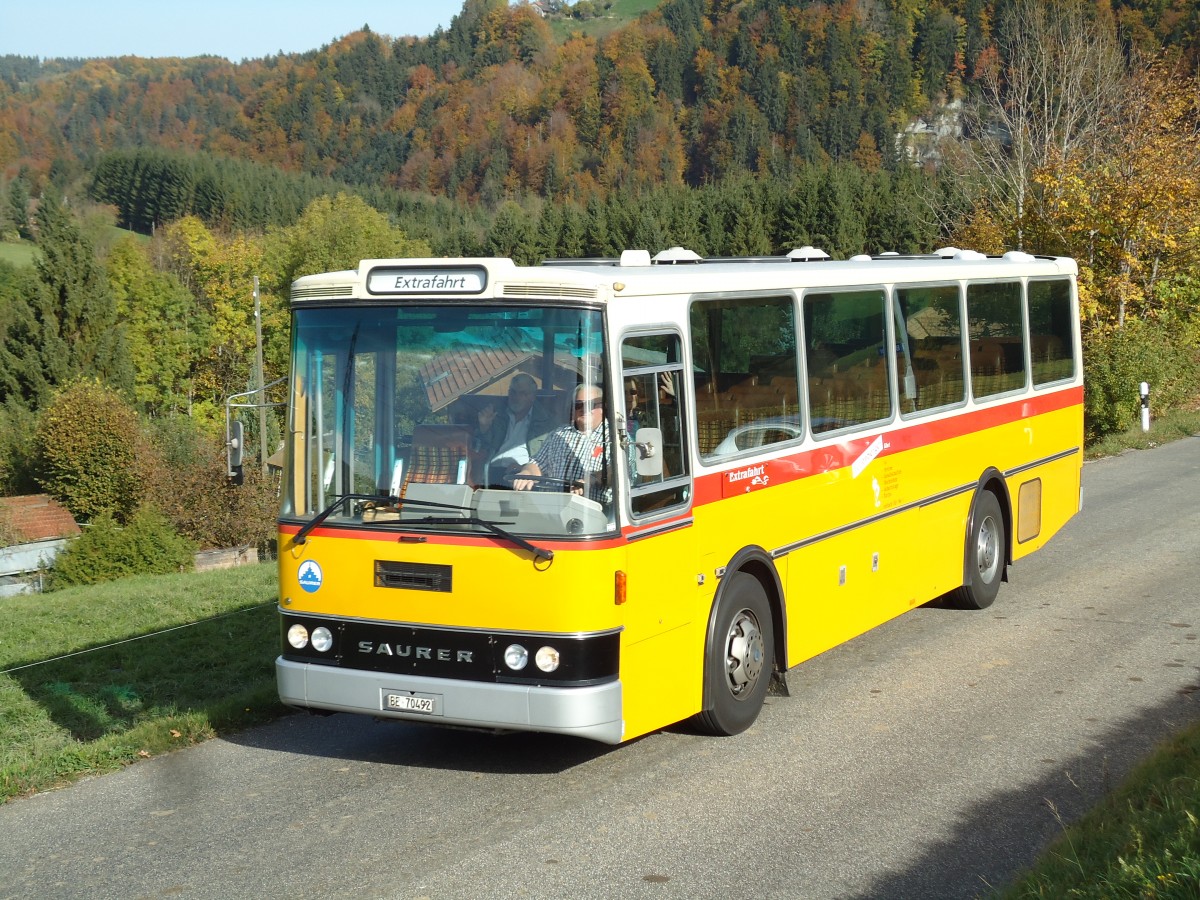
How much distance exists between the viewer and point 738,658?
8.13 m

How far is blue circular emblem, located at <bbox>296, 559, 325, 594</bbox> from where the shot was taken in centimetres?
750

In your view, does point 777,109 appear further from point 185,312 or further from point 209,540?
point 209,540

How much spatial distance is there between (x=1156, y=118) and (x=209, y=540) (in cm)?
3779

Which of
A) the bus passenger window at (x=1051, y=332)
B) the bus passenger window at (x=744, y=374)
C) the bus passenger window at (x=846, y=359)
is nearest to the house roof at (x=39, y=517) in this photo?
the bus passenger window at (x=1051, y=332)

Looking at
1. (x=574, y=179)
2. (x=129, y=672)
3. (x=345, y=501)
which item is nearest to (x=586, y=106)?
(x=574, y=179)

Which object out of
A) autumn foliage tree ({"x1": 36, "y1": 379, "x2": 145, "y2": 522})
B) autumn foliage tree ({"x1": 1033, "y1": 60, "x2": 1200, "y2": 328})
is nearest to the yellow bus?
autumn foliage tree ({"x1": 1033, "y1": 60, "x2": 1200, "y2": 328})

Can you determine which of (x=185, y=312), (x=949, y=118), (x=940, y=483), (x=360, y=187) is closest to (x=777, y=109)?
(x=949, y=118)

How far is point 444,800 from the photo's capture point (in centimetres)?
706

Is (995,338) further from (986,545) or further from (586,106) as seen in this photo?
(586,106)

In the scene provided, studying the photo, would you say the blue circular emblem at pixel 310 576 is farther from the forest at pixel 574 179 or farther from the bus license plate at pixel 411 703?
the forest at pixel 574 179

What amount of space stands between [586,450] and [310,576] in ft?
5.85

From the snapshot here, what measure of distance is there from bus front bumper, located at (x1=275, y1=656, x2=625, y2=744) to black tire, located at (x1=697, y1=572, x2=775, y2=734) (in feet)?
3.42

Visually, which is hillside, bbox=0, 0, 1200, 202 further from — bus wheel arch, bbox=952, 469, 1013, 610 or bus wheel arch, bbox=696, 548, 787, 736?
bus wheel arch, bbox=696, 548, 787, 736

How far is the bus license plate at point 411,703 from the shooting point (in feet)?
23.3
